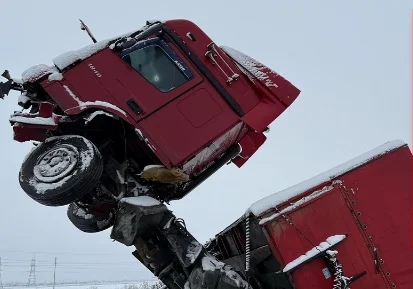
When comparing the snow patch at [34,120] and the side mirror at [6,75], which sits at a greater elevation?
the side mirror at [6,75]

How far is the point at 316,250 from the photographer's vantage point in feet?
12.1

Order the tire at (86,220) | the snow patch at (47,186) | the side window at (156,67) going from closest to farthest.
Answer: the snow patch at (47,186), the side window at (156,67), the tire at (86,220)

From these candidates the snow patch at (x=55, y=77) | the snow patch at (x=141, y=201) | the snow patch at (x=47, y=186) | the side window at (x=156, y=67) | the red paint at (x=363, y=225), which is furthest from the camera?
the side window at (x=156, y=67)

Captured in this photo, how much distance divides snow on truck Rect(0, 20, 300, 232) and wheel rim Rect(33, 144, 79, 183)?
0.01m

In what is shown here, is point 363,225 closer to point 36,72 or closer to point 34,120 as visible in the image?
point 34,120

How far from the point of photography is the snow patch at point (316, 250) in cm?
365

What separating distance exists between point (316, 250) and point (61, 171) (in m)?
2.41

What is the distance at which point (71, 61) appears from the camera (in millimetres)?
4203

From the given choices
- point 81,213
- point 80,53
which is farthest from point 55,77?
point 81,213

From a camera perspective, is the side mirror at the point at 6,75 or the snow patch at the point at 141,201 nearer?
the snow patch at the point at 141,201

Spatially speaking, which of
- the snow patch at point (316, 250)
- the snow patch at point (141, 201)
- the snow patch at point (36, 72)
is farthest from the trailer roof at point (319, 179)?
the snow patch at point (36, 72)

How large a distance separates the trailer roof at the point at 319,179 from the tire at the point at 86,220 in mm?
1987

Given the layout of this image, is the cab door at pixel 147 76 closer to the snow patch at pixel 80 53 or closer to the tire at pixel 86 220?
the snow patch at pixel 80 53

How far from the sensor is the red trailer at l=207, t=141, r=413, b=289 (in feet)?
12.2
